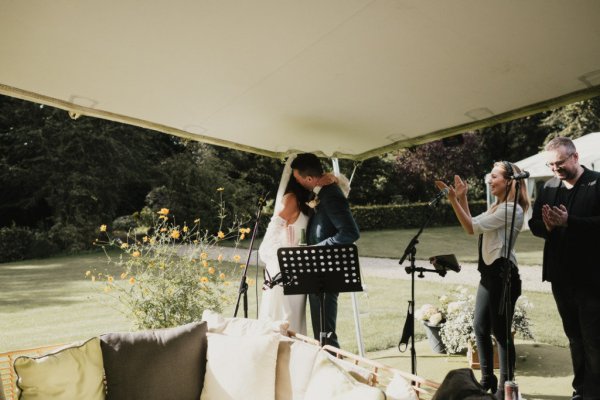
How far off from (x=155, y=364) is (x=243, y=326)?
488 millimetres

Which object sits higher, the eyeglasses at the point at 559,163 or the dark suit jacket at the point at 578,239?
the eyeglasses at the point at 559,163

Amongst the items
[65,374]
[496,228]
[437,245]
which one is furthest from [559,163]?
[437,245]

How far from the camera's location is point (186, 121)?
3740 mm

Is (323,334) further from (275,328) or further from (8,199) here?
(8,199)

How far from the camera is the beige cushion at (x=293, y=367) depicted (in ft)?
7.59

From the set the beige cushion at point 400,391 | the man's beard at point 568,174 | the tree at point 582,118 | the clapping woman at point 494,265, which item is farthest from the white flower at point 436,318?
the tree at point 582,118

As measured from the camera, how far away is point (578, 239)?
2912 millimetres

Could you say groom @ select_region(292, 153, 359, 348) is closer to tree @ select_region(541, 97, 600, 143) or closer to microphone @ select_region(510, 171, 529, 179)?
microphone @ select_region(510, 171, 529, 179)

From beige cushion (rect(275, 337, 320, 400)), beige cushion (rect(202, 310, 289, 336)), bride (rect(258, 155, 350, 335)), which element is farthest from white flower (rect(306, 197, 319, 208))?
beige cushion (rect(275, 337, 320, 400))

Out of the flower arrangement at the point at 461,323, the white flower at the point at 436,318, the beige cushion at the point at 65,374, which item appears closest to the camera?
the beige cushion at the point at 65,374

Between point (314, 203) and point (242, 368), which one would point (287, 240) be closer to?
point (314, 203)

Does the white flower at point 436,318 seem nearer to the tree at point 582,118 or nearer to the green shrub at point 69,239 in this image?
the green shrub at point 69,239

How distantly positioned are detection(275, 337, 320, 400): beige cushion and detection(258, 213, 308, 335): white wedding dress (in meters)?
1.23

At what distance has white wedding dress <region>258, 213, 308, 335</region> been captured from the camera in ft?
12.4
